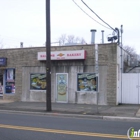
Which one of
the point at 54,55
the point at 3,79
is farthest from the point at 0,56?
the point at 54,55

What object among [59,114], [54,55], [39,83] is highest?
[54,55]

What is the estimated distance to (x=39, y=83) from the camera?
63.9 feet

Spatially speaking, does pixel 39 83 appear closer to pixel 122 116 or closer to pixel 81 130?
pixel 122 116

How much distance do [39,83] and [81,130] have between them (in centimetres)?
1082

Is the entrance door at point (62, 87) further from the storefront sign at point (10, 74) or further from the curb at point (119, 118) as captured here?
the curb at point (119, 118)

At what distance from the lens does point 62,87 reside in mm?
18578

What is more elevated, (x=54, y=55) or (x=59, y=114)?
(x=54, y=55)

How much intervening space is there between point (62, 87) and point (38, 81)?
210 centimetres

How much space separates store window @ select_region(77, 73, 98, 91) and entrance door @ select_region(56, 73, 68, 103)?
0.97 metres

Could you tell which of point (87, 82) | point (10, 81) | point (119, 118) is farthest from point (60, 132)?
point (10, 81)

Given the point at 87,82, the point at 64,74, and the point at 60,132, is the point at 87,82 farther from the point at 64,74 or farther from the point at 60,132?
the point at 60,132

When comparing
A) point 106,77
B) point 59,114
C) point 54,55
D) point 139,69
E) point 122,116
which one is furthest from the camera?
point 139,69

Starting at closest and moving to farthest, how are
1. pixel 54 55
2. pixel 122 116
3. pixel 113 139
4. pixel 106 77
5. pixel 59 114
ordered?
pixel 113 139 → pixel 122 116 → pixel 59 114 → pixel 106 77 → pixel 54 55

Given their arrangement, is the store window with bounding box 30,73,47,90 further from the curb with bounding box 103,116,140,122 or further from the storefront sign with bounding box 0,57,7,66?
the curb with bounding box 103,116,140,122
